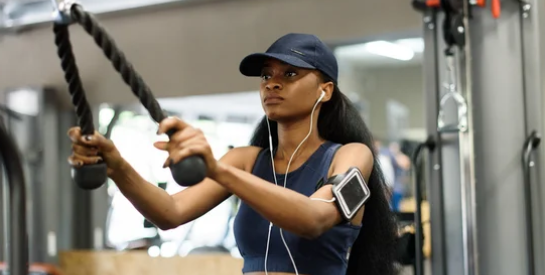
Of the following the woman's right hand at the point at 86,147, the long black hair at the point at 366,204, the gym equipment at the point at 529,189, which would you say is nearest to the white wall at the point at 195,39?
the gym equipment at the point at 529,189

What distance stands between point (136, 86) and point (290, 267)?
0.54 metres

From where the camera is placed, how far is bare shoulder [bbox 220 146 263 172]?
5.16 feet

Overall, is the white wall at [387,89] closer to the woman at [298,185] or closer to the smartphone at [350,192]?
the woman at [298,185]

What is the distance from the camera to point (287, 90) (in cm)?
144

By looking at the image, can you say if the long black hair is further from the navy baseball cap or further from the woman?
the navy baseball cap

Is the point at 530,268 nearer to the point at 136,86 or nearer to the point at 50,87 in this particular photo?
the point at 136,86

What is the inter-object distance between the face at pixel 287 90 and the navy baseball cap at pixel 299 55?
2 centimetres

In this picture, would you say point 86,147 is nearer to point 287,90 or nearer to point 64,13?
point 64,13

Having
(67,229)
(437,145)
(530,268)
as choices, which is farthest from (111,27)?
(530,268)

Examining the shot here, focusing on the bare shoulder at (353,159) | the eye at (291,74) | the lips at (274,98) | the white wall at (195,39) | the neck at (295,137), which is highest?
the white wall at (195,39)

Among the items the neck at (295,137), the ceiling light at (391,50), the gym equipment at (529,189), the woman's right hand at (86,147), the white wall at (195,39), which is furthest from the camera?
the ceiling light at (391,50)

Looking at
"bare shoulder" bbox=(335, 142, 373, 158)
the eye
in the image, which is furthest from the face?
"bare shoulder" bbox=(335, 142, 373, 158)

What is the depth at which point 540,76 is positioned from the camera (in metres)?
2.44

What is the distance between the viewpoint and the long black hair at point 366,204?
5.21 feet
